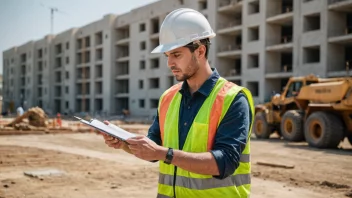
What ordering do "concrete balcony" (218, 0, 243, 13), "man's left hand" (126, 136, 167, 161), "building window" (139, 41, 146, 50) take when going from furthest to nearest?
"building window" (139, 41, 146, 50) < "concrete balcony" (218, 0, 243, 13) < "man's left hand" (126, 136, 167, 161)

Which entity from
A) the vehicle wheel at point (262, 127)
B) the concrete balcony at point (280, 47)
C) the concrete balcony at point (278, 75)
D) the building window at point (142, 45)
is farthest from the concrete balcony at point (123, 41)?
the vehicle wheel at point (262, 127)

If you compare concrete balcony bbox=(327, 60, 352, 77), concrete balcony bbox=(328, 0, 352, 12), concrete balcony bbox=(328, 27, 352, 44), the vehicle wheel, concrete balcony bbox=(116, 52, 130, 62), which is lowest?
the vehicle wheel

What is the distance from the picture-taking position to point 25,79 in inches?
2948

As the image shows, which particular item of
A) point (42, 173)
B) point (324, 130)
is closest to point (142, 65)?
point (324, 130)

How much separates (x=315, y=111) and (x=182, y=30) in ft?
44.9

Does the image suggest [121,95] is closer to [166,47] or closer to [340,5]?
[340,5]

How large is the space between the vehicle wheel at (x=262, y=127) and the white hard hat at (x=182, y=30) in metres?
16.3

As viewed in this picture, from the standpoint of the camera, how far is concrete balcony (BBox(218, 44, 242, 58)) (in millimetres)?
34812

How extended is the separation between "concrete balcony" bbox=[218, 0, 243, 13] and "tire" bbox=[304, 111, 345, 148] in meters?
22.1

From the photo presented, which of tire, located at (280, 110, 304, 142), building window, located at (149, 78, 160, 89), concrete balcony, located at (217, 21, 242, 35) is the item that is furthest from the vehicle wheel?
building window, located at (149, 78, 160, 89)

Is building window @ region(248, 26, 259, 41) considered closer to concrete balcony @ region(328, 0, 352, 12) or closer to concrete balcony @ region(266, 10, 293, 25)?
concrete balcony @ region(266, 10, 293, 25)

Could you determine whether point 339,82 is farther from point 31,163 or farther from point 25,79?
point 25,79

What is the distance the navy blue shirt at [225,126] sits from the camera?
198cm

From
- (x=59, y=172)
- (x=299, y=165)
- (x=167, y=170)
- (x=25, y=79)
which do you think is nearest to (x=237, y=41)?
(x=299, y=165)
